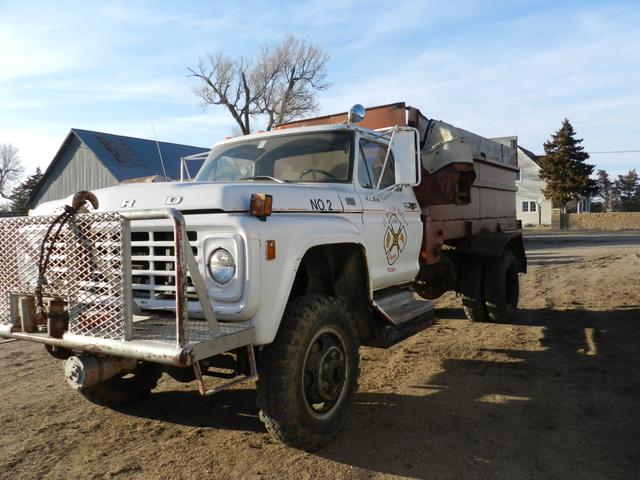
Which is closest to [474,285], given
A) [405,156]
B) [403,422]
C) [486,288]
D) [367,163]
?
[486,288]

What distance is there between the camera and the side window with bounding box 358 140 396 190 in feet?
15.2

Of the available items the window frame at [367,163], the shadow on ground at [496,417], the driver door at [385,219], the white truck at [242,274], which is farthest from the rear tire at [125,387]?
the window frame at [367,163]

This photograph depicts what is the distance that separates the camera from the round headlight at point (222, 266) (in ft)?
10.0

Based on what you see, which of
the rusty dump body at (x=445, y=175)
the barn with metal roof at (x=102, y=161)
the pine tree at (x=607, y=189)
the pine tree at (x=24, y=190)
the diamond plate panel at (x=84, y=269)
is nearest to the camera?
the diamond plate panel at (x=84, y=269)

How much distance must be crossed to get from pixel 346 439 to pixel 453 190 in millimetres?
3074

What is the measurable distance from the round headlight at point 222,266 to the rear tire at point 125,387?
1552mm

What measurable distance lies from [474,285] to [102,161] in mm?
23600

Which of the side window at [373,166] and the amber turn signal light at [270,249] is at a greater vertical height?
the side window at [373,166]

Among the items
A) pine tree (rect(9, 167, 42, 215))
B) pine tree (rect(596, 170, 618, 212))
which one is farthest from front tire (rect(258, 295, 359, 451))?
pine tree (rect(596, 170, 618, 212))

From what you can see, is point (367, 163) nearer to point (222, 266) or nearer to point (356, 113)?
point (356, 113)

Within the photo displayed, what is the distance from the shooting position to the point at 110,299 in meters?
2.87

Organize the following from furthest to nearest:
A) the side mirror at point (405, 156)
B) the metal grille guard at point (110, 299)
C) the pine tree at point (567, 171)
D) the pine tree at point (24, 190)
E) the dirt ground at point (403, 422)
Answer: the pine tree at point (24, 190), the pine tree at point (567, 171), the side mirror at point (405, 156), the dirt ground at point (403, 422), the metal grille guard at point (110, 299)

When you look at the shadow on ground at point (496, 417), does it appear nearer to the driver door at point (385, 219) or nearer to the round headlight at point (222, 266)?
the driver door at point (385, 219)

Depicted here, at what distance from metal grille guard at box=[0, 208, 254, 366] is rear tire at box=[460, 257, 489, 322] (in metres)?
4.72
